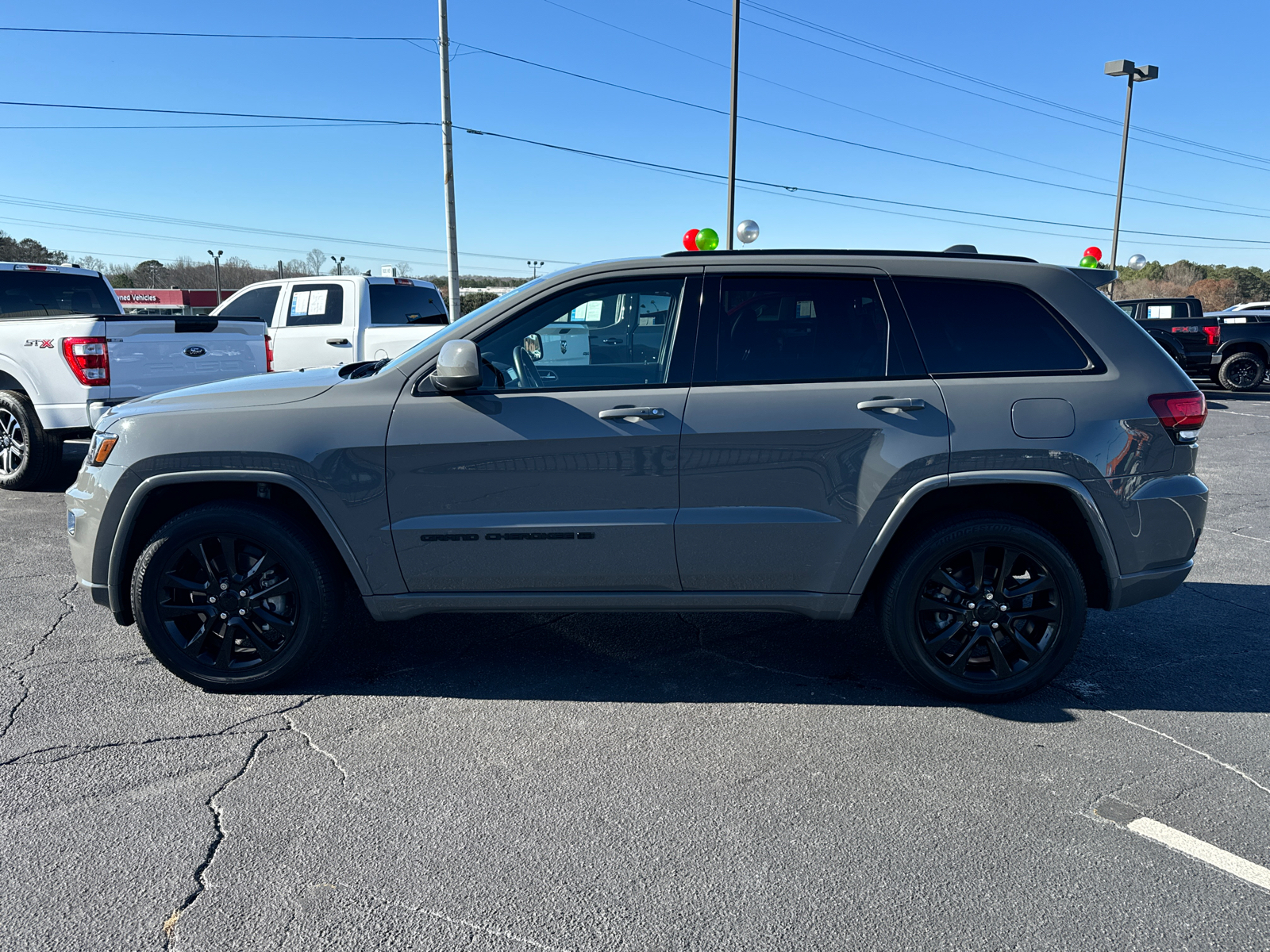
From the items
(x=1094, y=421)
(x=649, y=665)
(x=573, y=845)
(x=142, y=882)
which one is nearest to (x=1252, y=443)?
(x=1094, y=421)

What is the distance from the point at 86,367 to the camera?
23.9ft

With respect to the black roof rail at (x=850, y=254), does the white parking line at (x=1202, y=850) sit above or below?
below

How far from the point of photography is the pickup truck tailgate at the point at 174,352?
732 cm

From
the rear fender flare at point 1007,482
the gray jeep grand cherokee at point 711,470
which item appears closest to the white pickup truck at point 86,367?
the gray jeep grand cherokee at point 711,470

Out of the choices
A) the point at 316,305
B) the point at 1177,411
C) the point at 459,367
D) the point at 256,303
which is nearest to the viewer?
the point at 459,367

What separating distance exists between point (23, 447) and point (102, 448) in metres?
5.11

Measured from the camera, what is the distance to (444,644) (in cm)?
445

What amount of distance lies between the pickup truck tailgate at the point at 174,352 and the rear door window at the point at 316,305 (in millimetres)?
3018

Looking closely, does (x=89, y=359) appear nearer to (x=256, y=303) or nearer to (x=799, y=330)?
(x=256, y=303)

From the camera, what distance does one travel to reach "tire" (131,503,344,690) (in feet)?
12.3

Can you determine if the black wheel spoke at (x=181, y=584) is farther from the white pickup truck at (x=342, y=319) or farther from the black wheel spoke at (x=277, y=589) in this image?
the white pickup truck at (x=342, y=319)

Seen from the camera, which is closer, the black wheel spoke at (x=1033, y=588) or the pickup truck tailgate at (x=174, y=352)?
the black wheel spoke at (x=1033, y=588)

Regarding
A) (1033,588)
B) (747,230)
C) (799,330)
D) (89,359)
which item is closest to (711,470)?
(799,330)

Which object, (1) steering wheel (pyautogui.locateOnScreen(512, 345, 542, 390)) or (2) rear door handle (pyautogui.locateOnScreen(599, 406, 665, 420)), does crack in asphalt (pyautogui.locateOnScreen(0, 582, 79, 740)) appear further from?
(2) rear door handle (pyautogui.locateOnScreen(599, 406, 665, 420))
